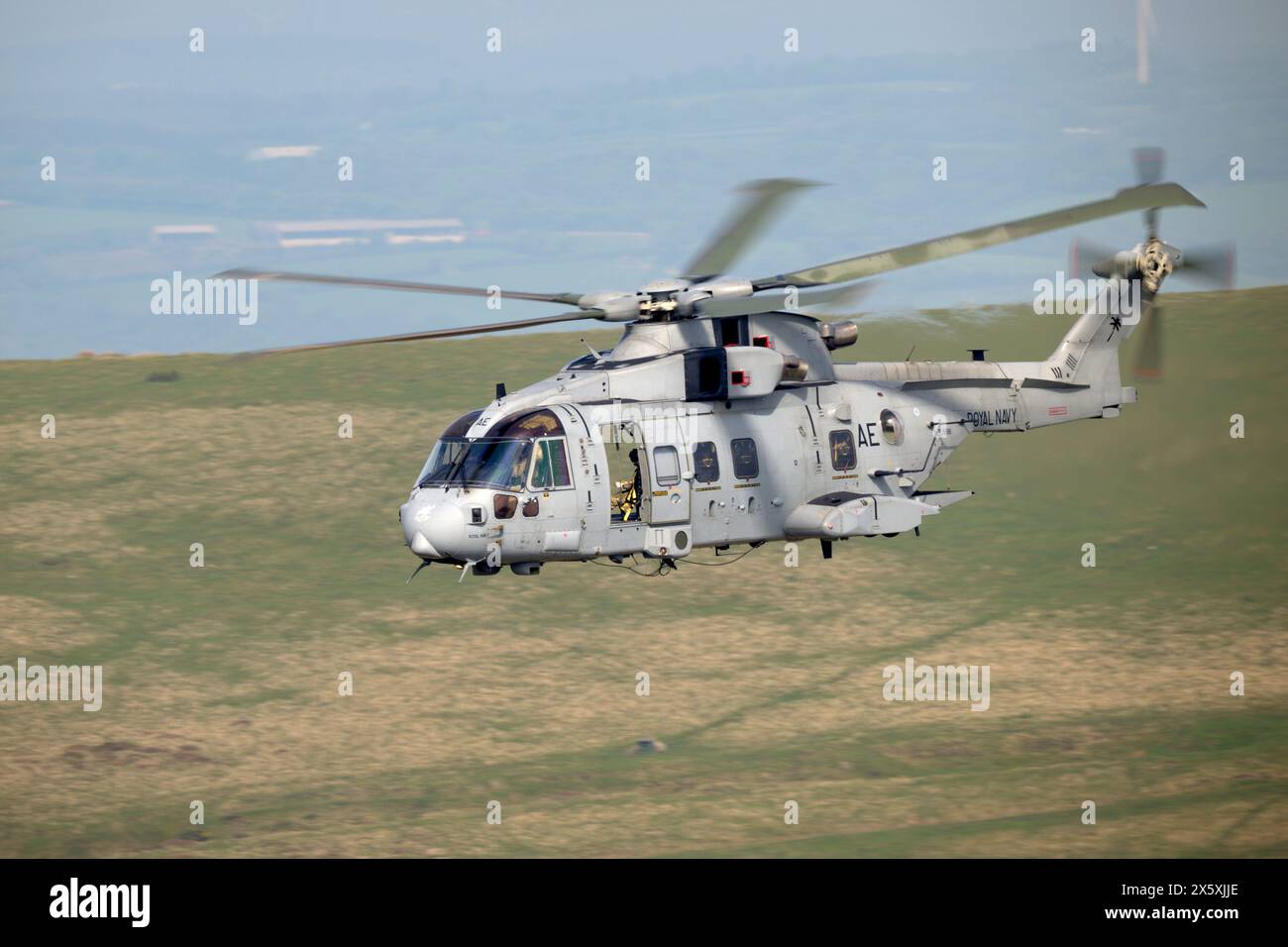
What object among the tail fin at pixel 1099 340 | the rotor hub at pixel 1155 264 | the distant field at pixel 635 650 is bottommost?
the distant field at pixel 635 650

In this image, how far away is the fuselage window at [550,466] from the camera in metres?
26.1

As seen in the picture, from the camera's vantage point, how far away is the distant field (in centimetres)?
3381

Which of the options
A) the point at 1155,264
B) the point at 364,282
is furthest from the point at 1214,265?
the point at 364,282

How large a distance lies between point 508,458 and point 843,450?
19.9 ft

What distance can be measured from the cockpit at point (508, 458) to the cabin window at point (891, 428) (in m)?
6.17

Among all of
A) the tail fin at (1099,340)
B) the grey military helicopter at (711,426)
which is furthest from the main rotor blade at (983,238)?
the tail fin at (1099,340)

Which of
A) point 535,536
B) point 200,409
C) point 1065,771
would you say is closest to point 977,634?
point 1065,771

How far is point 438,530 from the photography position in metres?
25.4

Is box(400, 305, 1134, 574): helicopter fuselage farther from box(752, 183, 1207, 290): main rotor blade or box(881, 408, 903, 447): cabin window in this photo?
box(752, 183, 1207, 290): main rotor blade

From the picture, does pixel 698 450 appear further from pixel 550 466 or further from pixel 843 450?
pixel 843 450

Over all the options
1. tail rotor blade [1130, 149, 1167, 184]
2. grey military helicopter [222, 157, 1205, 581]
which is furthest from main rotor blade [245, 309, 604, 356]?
tail rotor blade [1130, 149, 1167, 184]

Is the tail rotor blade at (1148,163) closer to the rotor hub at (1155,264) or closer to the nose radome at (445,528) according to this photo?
the rotor hub at (1155,264)

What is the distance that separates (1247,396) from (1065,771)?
17696 mm

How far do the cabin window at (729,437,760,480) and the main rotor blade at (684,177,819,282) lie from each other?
299cm
